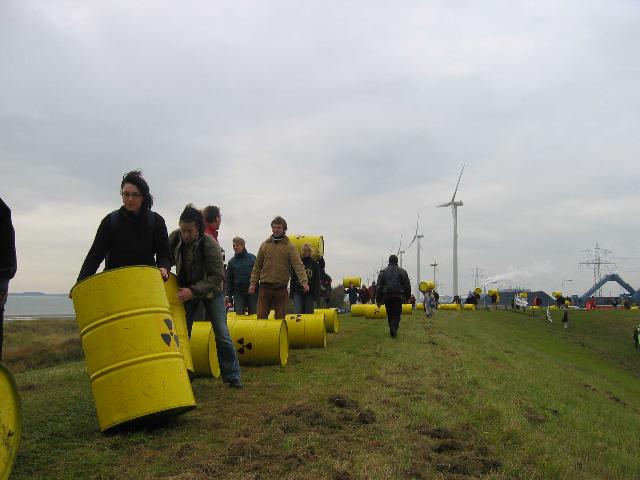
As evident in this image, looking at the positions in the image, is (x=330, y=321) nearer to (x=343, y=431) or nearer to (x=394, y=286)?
(x=394, y=286)

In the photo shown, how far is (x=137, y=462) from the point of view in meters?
4.55

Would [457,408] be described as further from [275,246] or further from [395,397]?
[275,246]

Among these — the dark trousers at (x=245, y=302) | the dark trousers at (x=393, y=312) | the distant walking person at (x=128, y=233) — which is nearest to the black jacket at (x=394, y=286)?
the dark trousers at (x=393, y=312)

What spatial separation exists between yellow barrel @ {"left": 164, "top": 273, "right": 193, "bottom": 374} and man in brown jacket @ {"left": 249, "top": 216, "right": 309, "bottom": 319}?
144 inches

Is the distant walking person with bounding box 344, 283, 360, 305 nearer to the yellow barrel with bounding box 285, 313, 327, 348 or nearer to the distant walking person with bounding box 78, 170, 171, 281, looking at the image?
the yellow barrel with bounding box 285, 313, 327, 348

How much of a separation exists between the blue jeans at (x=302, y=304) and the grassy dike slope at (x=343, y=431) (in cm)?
191

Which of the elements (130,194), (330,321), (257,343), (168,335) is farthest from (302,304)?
(168,335)

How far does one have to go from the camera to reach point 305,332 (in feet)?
37.6

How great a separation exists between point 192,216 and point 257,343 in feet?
8.85

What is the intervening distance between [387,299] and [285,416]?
913 cm

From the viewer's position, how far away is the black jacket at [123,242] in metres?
5.91

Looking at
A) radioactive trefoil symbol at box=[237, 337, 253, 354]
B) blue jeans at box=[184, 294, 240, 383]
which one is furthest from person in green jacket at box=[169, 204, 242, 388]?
radioactive trefoil symbol at box=[237, 337, 253, 354]

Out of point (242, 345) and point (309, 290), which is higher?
point (309, 290)

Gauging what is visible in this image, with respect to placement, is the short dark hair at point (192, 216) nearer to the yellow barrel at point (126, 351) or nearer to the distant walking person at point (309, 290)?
the yellow barrel at point (126, 351)
